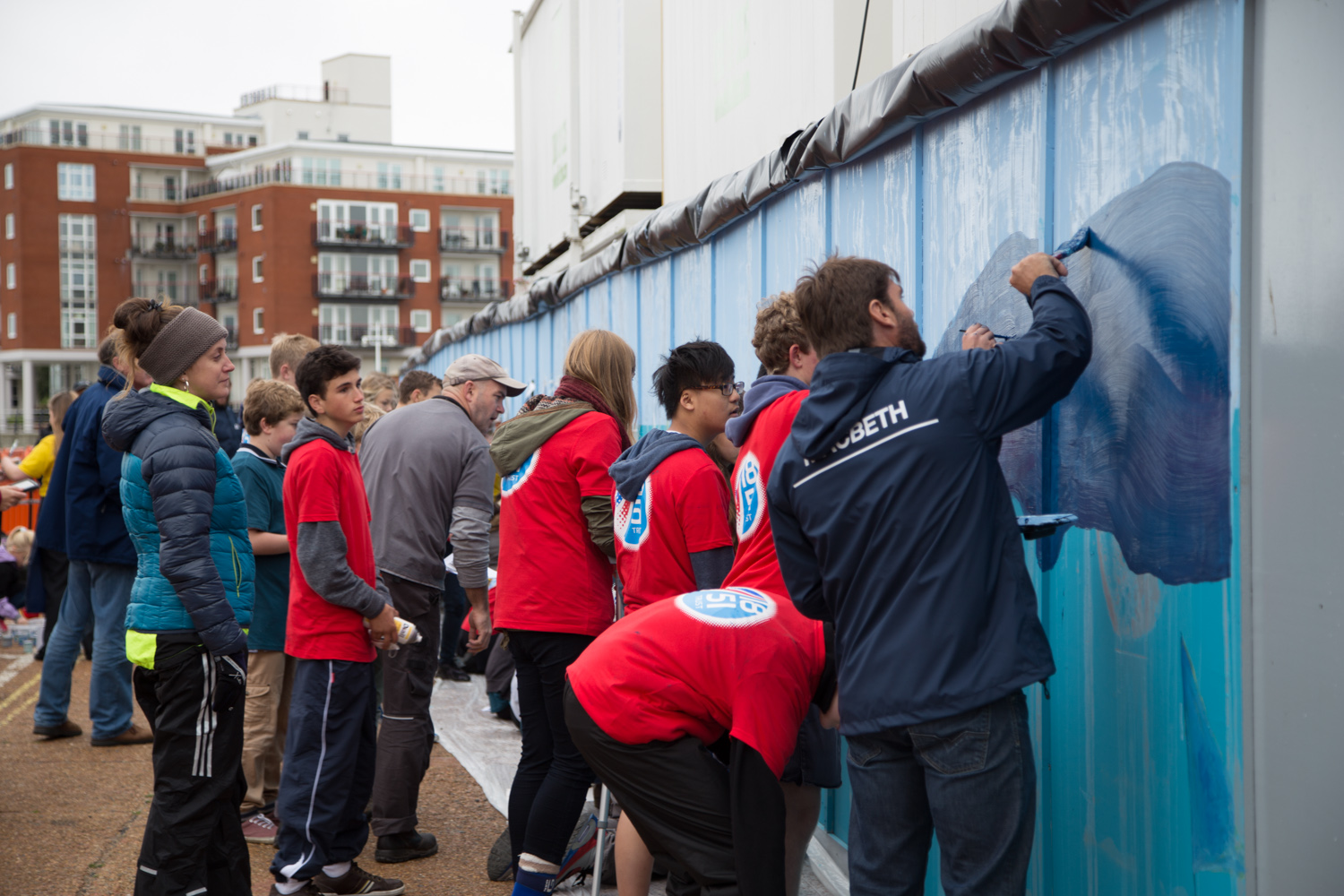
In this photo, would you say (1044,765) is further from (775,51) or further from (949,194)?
(775,51)

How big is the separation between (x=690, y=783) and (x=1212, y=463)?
1.41m

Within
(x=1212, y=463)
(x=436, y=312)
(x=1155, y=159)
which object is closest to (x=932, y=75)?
(x=1155, y=159)

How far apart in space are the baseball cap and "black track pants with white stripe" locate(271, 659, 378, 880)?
1531 mm

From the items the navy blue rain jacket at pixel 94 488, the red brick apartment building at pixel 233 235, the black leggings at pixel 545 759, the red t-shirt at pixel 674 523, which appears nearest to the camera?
the red t-shirt at pixel 674 523

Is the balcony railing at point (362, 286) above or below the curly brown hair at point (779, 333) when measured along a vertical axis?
above

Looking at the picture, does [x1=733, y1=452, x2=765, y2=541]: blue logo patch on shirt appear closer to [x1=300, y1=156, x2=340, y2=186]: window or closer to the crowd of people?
the crowd of people

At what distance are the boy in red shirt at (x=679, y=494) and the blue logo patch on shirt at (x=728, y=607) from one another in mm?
584

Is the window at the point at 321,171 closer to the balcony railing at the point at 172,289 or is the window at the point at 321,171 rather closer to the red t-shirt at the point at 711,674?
the balcony railing at the point at 172,289

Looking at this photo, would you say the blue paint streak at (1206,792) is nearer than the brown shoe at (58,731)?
Yes

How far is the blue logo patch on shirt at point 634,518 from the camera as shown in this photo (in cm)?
360

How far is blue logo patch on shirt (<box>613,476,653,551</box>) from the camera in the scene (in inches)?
142

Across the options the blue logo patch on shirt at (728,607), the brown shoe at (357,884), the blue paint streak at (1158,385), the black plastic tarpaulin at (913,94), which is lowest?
the brown shoe at (357,884)

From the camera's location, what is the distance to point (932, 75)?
3.58 m

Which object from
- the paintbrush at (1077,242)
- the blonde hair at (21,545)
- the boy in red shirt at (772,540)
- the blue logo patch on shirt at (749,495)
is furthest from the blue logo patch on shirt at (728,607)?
the blonde hair at (21,545)
